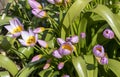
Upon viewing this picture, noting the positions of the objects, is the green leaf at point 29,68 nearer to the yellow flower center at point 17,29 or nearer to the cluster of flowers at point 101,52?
the yellow flower center at point 17,29

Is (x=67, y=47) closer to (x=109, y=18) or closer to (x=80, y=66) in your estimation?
(x=80, y=66)

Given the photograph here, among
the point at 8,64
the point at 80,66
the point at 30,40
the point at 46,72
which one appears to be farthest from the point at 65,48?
the point at 8,64

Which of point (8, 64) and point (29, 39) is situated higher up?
point (29, 39)

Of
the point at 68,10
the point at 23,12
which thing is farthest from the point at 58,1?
the point at 23,12

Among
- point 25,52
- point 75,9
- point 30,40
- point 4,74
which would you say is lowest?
point 4,74

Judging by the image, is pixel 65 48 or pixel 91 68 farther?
pixel 91 68

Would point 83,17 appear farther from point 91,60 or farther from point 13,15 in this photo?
point 13,15

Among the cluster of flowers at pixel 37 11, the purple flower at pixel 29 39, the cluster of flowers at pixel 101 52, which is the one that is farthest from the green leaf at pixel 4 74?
the cluster of flowers at pixel 101 52

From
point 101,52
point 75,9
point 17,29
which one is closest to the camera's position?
point 101,52
